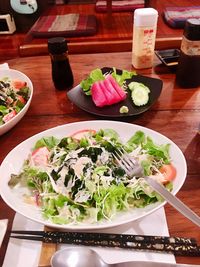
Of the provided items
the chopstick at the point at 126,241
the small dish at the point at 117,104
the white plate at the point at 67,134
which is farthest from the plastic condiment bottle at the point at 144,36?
the chopstick at the point at 126,241

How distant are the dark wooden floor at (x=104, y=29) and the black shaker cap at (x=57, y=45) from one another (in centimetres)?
99

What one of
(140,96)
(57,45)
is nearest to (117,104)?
(140,96)

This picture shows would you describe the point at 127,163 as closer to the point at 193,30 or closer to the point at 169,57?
the point at 193,30

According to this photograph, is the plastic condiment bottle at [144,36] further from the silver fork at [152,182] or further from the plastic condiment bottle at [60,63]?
the silver fork at [152,182]

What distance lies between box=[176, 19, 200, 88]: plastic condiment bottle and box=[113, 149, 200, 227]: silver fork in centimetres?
56

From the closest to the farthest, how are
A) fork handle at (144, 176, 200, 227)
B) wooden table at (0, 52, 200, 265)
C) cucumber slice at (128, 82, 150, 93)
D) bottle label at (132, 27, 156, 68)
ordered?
1. fork handle at (144, 176, 200, 227)
2. wooden table at (0, 52, 200, 265)
3. cucumber slice at (128, 82, 150, 93)
4. bottle label at (132, 27, 156, 68)

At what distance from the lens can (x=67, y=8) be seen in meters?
2.70

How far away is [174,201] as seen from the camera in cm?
58

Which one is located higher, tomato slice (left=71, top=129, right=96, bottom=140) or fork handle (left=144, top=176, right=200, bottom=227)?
fork handle (left=144, top=176, right=200, bottom=227)

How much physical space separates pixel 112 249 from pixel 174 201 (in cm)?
A: 19

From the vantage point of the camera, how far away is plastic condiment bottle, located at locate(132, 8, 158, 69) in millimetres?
1137

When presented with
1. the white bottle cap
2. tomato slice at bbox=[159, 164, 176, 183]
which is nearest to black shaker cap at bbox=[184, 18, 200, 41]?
the white bottle cap

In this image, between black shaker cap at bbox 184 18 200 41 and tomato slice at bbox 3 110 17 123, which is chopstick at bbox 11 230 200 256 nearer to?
tomato slice at bbox 3 110 17 123

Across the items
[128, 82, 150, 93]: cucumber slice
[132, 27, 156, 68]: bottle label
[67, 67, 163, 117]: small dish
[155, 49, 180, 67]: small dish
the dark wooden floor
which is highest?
[132, 27, 156, 68]: bottle label
